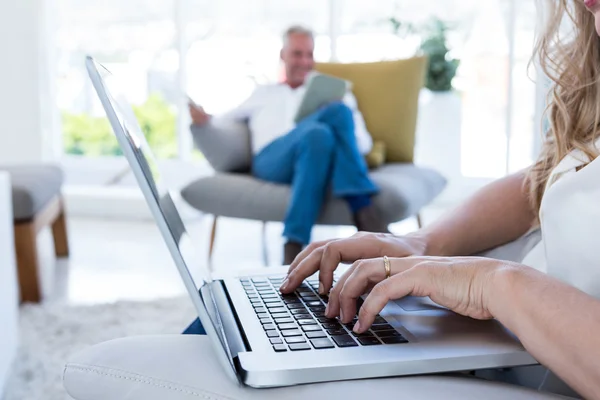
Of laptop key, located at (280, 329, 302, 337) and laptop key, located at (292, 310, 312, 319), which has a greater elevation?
laptop key, located at (280, 329, 302, 337)

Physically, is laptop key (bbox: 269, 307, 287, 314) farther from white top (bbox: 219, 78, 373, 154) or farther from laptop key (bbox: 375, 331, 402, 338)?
white top (bbox: 219, 78, 373, 154)

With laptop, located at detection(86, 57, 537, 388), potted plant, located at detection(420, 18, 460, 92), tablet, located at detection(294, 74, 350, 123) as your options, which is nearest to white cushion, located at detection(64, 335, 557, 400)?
laptop, located at detection(86, 57, 537, 388)

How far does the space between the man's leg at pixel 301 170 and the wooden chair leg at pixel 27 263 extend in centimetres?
94

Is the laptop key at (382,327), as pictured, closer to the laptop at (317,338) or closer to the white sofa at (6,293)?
the laptop at (317,338)

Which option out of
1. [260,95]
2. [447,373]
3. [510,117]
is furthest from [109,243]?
[447,373]

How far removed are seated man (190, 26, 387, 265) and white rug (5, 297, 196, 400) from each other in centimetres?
52

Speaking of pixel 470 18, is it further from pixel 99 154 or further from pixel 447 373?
pixel 447 373

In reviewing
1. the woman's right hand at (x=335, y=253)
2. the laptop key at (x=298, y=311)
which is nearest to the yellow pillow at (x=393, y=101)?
the woman's right hand at (x=335, y=253)

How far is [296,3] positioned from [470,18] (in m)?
1.14

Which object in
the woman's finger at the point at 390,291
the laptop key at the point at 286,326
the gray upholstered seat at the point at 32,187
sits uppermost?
the woman's finger at the point at 390,291

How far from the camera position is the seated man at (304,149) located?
2828mm

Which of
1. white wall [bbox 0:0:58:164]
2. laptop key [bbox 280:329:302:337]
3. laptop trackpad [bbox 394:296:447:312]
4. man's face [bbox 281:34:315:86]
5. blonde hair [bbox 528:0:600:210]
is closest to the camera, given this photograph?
laptop key [bbox 280:329:302:337]

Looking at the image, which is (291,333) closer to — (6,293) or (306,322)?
(306,322)

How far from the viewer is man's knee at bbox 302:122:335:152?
2.98 metres
